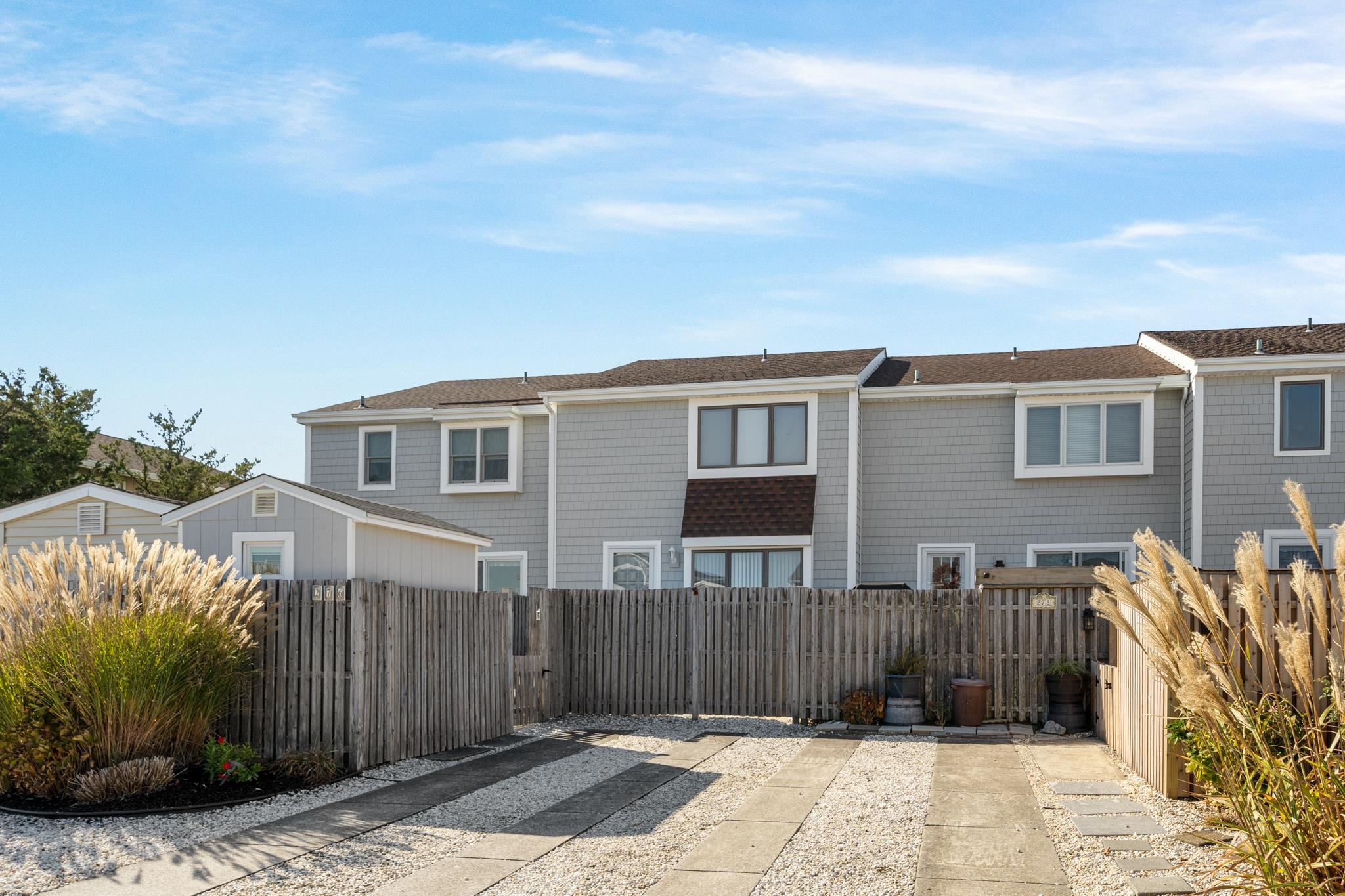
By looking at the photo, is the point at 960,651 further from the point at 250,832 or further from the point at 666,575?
the point at 250,832

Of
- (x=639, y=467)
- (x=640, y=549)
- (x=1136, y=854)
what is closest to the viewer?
(x=1136, y=854)

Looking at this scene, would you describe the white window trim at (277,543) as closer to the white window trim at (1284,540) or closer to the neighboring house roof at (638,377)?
the neighboring house roof at (638,377)

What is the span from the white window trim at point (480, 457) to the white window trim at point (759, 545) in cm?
425

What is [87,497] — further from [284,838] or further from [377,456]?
[284,838]

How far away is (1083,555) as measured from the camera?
22422 mm

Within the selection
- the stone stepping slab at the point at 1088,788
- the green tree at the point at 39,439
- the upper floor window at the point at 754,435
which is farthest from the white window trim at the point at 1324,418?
the green tree at the point at 39,439

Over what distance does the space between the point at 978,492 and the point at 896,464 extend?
163cm

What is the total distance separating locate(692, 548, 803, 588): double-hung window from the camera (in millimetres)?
22562

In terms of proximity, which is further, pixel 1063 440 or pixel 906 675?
pixel 1063 440

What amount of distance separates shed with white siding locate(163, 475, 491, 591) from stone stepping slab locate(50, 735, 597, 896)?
5.22 meters

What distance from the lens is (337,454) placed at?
2638 centimetres

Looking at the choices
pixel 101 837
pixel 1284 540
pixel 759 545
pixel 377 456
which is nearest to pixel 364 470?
pixel 377 456

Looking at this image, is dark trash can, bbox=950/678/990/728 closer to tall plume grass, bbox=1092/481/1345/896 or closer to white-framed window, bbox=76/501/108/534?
tall plume grass, bbox=1092/481/1345/896

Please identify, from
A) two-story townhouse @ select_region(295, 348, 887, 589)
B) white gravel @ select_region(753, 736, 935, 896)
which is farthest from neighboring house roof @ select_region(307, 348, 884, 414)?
white gravel @ select_region(753, 736, 935, 896)
